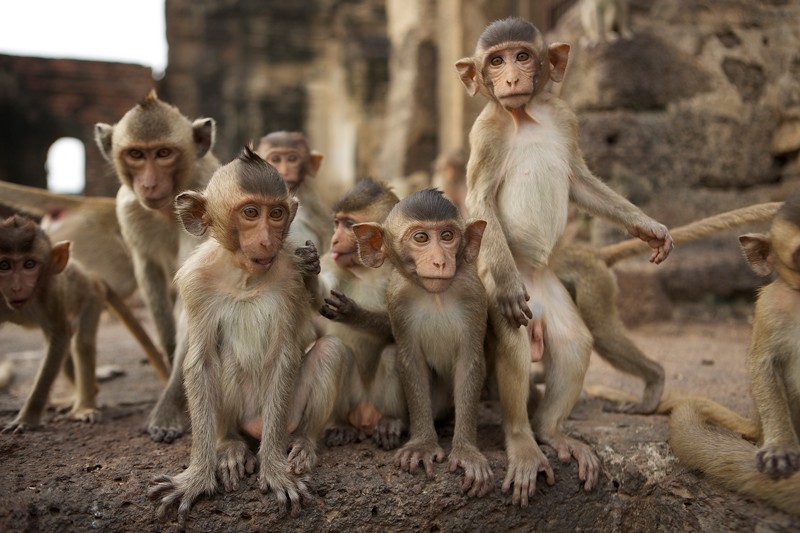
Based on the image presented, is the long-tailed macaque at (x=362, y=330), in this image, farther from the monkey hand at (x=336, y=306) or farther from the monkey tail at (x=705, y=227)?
the monkey tail at (x=705, y=227)

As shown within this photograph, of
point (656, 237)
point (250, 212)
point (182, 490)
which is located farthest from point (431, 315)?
point (182, 490)

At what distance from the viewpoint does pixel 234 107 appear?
18438 millimetres

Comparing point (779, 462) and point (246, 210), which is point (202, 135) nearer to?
point (246, 210)

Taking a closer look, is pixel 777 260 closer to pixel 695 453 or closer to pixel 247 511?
pixel 695 453

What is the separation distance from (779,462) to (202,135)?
360cm

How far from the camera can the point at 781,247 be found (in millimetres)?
3168

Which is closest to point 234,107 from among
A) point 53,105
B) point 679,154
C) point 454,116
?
point 53,105

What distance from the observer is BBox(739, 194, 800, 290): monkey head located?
10.1 feet

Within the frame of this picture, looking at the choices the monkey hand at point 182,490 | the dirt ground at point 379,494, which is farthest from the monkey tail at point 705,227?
the monkey hand at point 182,490

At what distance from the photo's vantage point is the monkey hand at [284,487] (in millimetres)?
3195

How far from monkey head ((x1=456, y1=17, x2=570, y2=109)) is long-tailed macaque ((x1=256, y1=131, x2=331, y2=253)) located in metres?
1.75

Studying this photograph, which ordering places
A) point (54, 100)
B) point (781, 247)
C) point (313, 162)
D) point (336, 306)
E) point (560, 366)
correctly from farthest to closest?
point (54, 100) → point (313, 162) → point (560, 366) → point (336, 306) → point (781, 247)

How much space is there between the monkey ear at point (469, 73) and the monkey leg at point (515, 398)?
118 centimetres

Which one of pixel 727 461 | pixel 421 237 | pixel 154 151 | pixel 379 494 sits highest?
pixel 154 151
